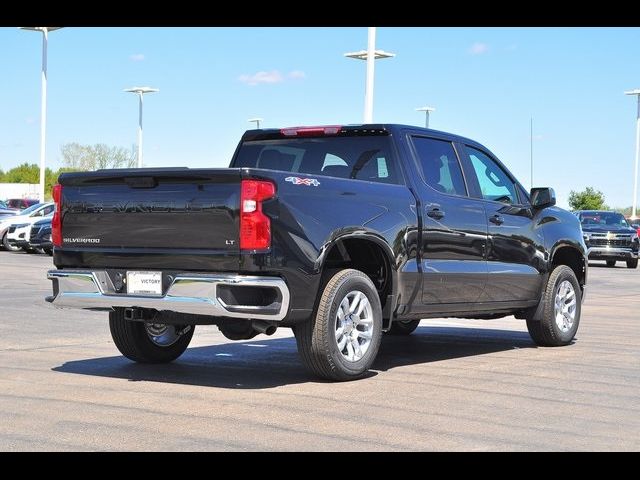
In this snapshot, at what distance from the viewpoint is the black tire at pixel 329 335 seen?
7.71 metres

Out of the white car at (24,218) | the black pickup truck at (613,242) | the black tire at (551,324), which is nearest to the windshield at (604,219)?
the black pickup truck at (613,242)

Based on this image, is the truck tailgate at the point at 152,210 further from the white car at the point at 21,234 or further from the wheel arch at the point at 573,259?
the white car at the point at 21,234

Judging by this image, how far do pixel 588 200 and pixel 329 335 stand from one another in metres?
72.3

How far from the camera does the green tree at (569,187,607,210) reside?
7675 centimetres

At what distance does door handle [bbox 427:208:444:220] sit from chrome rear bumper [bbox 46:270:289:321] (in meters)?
1.97

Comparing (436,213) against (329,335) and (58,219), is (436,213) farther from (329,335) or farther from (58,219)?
(58,219)

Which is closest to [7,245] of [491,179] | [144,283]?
[491,179]

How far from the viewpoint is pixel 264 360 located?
9305mm
